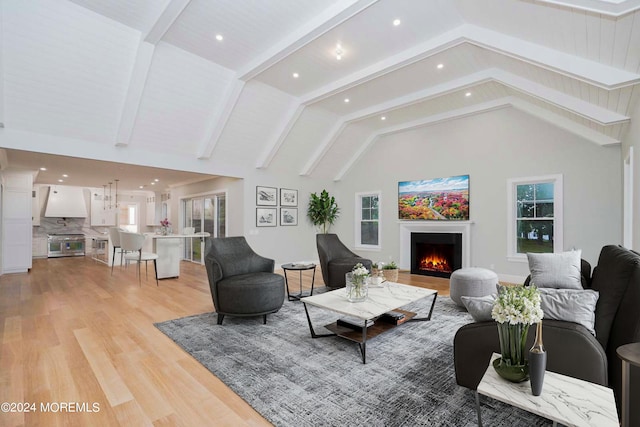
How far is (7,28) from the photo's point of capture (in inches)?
135

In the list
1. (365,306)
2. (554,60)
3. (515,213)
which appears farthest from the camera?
(515,213)

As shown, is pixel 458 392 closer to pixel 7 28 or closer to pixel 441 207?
pixel 441 207

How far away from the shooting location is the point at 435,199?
6.77 metres

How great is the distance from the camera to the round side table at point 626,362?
47.5 inches

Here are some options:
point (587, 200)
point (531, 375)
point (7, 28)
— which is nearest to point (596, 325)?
point (531, 375)

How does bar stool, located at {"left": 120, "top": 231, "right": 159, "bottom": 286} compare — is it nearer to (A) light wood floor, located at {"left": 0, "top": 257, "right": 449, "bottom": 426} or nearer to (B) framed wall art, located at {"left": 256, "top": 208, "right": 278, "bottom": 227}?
(A) light wood floor, located at {"left": 0, "top": 257, "right": 449, "bottom": 426}

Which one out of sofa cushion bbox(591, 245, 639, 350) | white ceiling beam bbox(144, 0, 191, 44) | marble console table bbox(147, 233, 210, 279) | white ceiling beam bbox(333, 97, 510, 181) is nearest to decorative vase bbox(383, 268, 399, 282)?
sofa cushion bbox(591, 245, 639, 350)

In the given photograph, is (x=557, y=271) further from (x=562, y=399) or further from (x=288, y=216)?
(x=288, y=216)

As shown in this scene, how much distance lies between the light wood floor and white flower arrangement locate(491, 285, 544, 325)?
152 centimetres

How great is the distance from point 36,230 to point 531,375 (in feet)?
44.0

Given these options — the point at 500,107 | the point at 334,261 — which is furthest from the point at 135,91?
the point at 500,107

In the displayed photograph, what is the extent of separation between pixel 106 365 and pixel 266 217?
16.9 ft

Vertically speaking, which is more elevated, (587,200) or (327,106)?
(327,106)

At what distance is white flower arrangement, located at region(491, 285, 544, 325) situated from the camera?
1.40 meters
